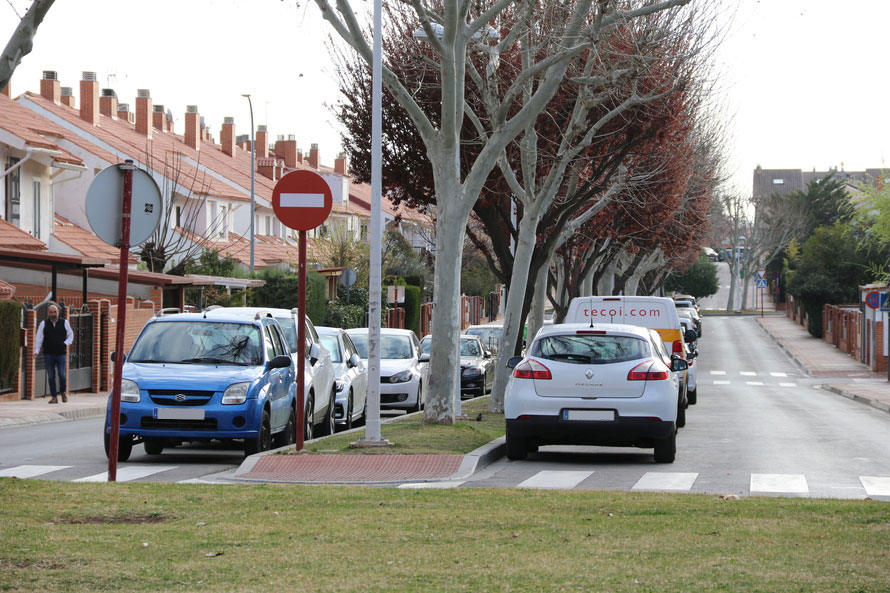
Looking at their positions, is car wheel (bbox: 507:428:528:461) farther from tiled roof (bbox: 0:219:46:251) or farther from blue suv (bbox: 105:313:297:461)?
tiled roof (bbox: 0:219:46:251)

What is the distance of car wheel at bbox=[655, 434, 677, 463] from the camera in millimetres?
14125

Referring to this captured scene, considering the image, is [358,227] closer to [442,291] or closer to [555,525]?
[442,291]

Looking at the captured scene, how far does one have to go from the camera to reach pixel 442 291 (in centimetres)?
1695

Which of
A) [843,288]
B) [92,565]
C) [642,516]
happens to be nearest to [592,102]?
[642,516]

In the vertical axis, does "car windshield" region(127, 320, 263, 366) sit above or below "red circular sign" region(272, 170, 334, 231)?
below

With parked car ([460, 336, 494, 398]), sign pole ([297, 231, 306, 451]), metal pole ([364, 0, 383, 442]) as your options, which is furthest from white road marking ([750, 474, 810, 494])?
parked car ([460, 336, 494, 398])

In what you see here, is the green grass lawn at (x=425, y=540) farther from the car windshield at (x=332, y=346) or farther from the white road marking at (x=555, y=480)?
the car windshield at (x=332, y=346)

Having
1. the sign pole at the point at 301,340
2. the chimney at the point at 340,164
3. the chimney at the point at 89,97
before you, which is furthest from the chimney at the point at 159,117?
the sign pole at the point at 301,340

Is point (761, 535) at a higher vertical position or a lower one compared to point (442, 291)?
lower

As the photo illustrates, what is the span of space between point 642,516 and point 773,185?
15936 cm

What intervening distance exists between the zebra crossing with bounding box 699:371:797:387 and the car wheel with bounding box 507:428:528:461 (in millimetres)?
25506

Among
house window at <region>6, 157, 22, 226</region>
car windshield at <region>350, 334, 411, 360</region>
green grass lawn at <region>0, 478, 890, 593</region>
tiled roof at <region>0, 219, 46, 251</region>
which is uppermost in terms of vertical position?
house window at <region>6, 157, 22, 226</region>

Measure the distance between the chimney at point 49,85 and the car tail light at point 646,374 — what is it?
44.5 m

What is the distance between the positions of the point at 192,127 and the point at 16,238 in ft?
107
